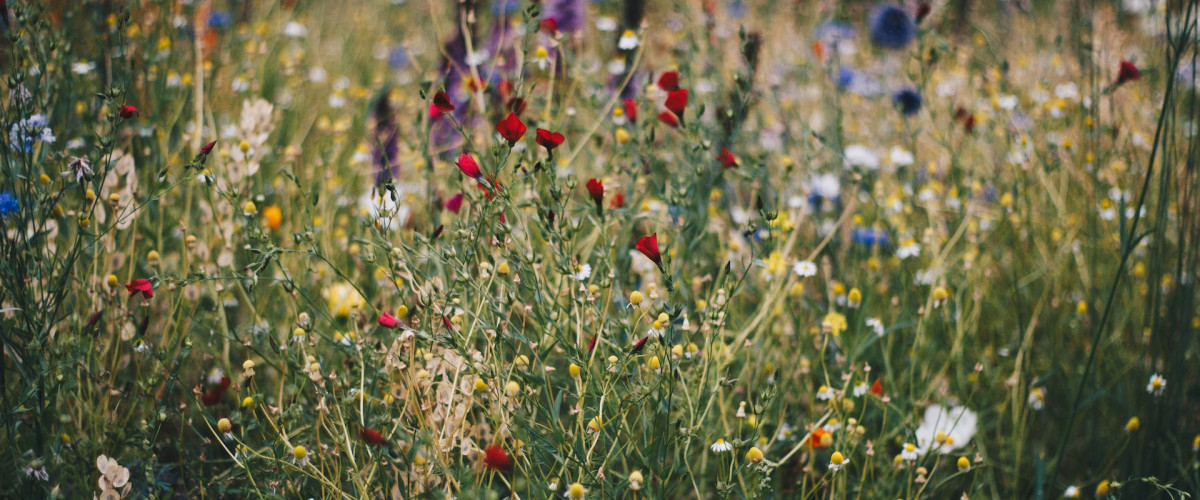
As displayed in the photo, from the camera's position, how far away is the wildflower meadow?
115 centimetres

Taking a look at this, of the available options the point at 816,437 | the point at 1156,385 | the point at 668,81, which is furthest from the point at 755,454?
the point at 1156,385

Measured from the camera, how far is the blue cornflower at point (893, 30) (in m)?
3.54

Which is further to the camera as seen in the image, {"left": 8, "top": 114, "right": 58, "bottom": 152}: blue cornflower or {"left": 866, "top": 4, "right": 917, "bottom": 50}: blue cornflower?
{"left": 866, "top": 4, "right": 917, "bottom": 50}: blue cornflower

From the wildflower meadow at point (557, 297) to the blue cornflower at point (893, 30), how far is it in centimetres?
85

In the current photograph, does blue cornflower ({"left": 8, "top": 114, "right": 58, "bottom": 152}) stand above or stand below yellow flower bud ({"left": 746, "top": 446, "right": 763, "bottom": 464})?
above

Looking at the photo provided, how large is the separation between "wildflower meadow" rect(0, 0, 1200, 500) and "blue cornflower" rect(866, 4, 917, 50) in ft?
2.79

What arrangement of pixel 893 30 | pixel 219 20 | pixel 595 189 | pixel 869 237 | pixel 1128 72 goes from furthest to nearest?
pixel 893 30
pixel 219 20
pixel 869 237
pixel 1128 72
pixel 595 189

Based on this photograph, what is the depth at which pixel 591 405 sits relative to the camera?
48.4 inches

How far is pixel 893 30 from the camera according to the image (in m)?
3.58

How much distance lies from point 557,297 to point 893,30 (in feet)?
9.97

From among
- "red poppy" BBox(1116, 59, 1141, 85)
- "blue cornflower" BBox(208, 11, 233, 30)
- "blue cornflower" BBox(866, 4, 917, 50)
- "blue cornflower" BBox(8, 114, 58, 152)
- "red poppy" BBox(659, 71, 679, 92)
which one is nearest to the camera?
"blue cornflower" BBox(8, 114, 58, 152)

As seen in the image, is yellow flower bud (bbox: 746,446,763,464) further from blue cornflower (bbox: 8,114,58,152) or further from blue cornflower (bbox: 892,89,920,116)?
blue cornflower (bbox: 892,89,920,116)

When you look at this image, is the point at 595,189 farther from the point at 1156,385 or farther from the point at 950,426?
the point at 1156,385

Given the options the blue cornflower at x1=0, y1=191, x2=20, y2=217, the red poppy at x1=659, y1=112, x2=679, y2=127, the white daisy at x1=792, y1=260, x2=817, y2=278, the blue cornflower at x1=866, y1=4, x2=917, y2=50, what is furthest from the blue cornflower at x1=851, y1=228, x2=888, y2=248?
the blue cornflower at x1=0, y1=191, x2=20, y2=217
